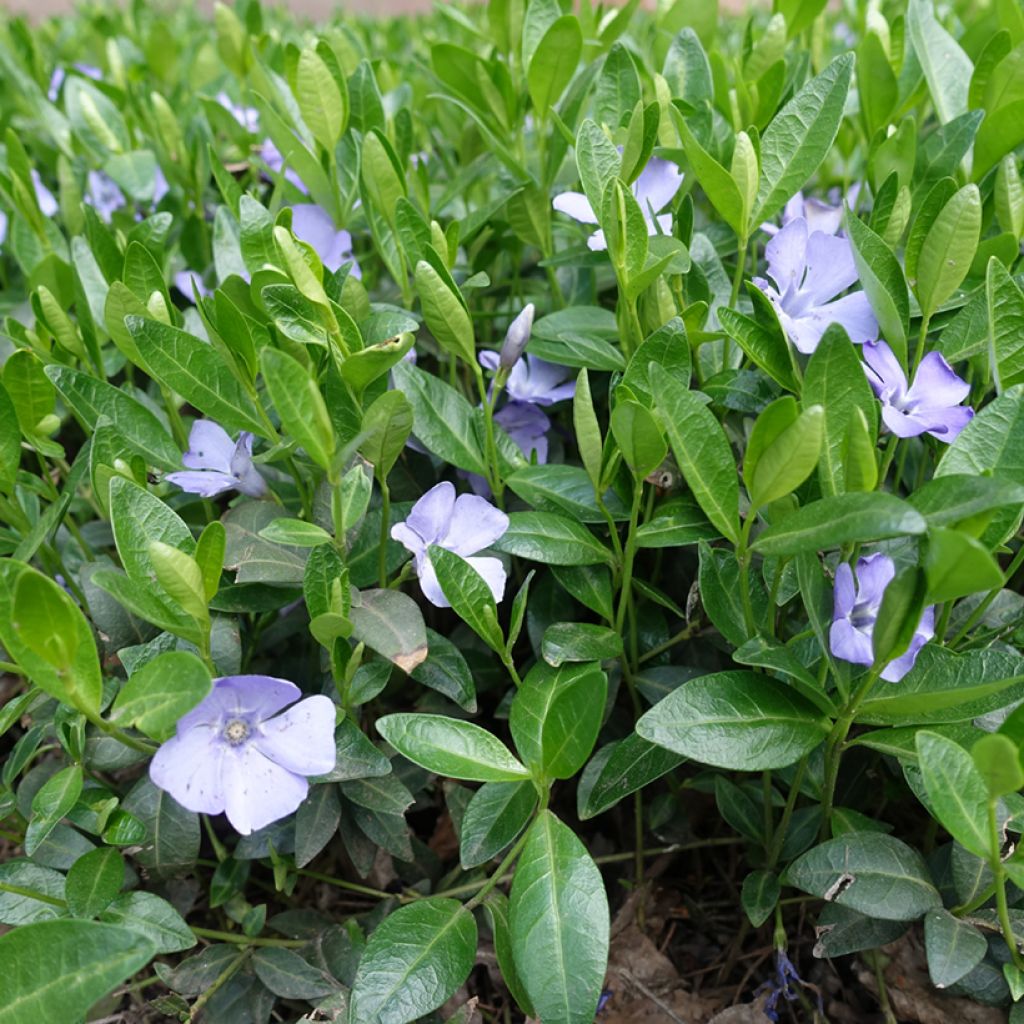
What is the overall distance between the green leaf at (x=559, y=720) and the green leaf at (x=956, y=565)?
286mm

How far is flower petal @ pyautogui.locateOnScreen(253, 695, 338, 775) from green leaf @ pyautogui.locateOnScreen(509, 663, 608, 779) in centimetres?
19

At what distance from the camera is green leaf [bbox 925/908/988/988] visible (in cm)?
95

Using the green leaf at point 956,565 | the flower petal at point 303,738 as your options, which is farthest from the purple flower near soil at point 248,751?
the green leaf at point 956,565

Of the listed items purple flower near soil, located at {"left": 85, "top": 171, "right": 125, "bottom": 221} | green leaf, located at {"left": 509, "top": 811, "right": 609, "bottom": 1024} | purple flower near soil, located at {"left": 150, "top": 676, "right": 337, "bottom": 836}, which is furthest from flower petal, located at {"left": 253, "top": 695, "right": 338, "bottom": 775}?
purple flower near soil, located at {"left": 85, "top": 171, "right": 125, "bottom": 221}

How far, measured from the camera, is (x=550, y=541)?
1.11 metres

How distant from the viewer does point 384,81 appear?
77.9 inches

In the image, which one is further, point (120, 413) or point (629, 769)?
point (120, 413)

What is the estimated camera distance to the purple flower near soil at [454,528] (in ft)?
3.66

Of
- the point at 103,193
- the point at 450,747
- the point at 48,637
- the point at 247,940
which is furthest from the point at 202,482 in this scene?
the point at 103,193

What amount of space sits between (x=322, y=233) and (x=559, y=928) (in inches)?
41.6

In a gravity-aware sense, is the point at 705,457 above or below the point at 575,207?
below

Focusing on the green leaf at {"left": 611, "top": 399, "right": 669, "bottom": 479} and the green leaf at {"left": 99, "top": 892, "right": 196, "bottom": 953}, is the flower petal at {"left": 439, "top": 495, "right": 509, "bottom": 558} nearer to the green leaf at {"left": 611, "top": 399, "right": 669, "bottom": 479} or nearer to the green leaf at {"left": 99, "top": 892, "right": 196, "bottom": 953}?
the green leaf at {"left": 611, "top": 399, "right": 669, "bottom": 479}

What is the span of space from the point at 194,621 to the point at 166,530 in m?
0.10

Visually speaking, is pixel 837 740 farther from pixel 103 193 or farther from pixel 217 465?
pixel 103 193
